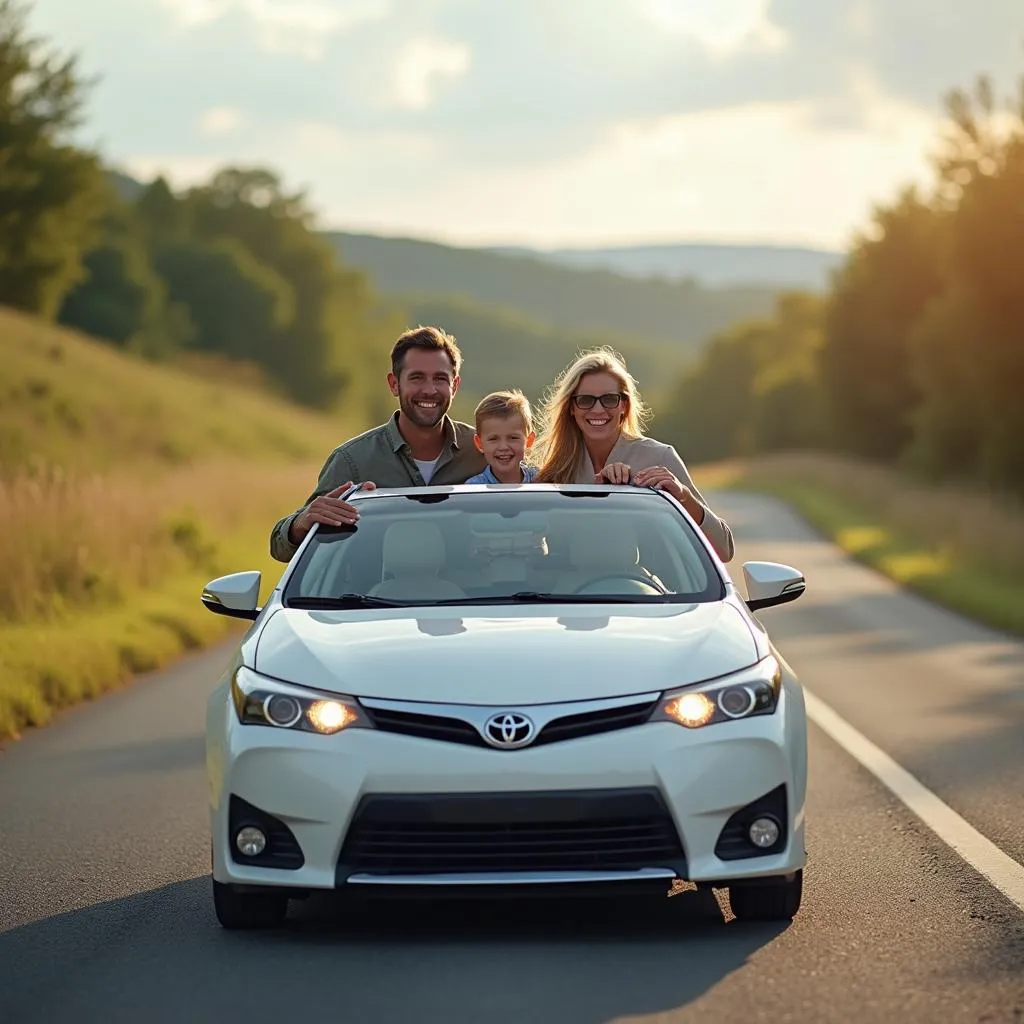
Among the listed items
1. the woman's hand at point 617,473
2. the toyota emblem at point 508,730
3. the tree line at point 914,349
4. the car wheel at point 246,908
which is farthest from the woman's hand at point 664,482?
the tree line at point 914,349

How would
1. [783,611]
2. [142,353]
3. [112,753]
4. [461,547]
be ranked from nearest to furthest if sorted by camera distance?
[461,547] → [112,753] → [783,611] → [142,353]

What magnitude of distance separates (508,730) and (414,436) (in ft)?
12.2

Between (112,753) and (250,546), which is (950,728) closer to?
(112,753)

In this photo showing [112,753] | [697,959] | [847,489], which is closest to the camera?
[697,959]

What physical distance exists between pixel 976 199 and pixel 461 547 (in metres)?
32.8

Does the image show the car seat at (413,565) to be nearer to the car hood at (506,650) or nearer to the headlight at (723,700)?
the car hood at (506,650)

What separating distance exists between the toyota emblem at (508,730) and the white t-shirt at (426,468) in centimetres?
361

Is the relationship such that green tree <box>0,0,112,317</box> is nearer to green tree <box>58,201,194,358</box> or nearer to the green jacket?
green tree <box>58,201,194,358</box>

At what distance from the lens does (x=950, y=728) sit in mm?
11578

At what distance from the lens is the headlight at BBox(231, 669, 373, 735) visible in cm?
600

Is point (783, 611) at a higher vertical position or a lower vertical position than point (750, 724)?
lower

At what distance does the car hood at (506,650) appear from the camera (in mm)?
6000

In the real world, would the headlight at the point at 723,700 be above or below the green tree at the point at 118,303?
above

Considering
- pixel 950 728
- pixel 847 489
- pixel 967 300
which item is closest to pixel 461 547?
pixel 950 728
